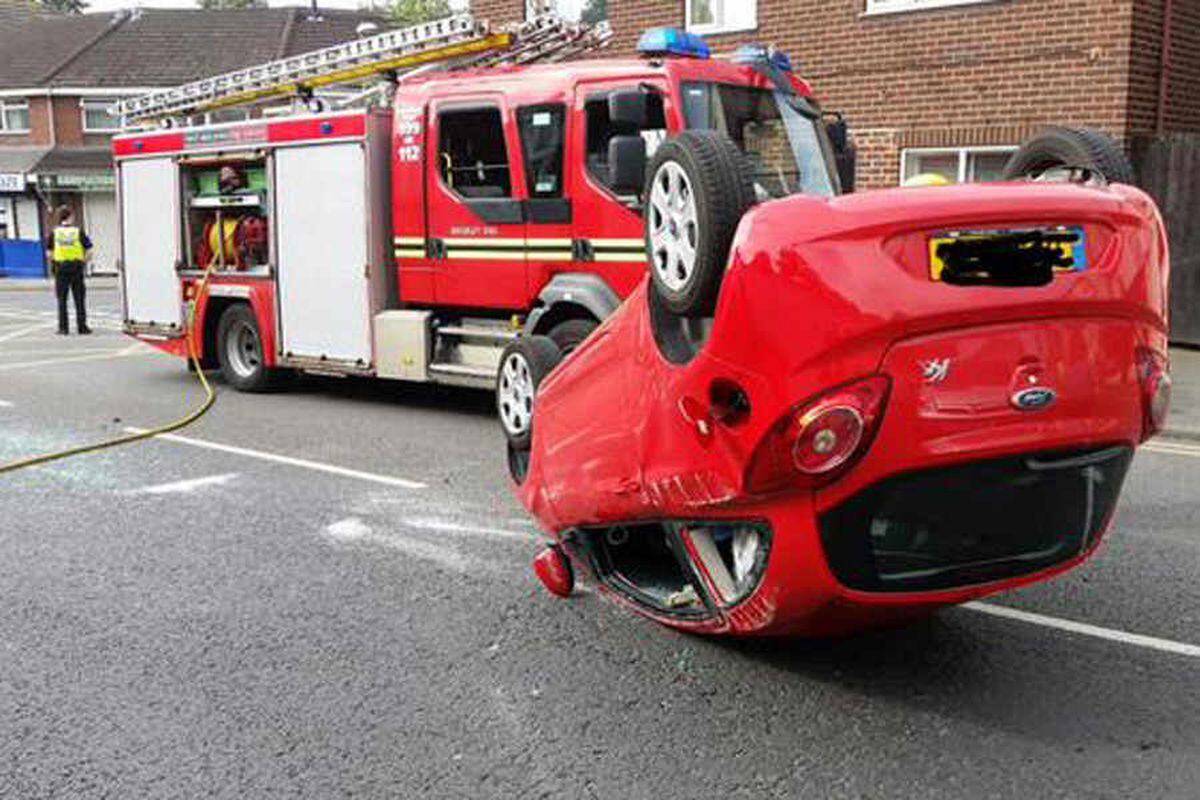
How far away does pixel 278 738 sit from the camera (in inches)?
154

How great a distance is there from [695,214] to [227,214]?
9010 millimetres

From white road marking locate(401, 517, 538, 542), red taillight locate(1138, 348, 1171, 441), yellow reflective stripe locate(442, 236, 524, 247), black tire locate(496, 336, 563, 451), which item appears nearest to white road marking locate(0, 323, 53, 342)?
yellow reflective stripe locate(442, 236, 524, 247)

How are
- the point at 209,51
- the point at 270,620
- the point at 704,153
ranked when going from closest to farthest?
the point at 704,153
the point at 270,620
the point at 209,51

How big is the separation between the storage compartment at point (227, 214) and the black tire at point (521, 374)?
401 centimetres

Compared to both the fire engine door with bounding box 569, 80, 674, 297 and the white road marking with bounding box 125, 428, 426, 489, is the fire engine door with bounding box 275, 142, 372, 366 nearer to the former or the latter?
the white road marking with bounding box 125, 428, 426, 489

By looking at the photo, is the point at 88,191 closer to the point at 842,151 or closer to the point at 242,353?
the point at 242,353

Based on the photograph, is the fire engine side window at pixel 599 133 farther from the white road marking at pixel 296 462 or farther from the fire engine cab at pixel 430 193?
the white road marking at pixel 296 462

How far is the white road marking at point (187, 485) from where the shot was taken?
7359 mm

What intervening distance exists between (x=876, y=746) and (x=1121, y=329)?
1.47 metres

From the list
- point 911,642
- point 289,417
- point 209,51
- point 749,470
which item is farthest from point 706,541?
point 209,51

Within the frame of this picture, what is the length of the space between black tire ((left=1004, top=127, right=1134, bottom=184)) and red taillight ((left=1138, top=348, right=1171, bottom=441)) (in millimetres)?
632

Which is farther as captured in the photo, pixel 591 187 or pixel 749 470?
pixel 591 187

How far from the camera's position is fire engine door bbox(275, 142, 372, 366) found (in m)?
10.1

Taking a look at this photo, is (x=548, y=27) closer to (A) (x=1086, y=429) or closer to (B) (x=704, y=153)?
(B) (x=704, y=153)
